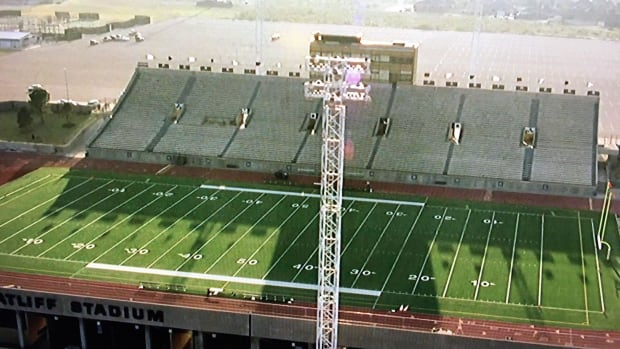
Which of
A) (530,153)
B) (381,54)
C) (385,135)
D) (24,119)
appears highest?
(381,54)

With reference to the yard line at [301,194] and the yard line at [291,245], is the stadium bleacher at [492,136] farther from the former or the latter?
the yard line at [291,245]

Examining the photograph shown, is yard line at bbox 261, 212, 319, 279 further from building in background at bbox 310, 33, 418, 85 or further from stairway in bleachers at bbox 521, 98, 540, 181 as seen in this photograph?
building in background at bbox 310, 33, 418, 85

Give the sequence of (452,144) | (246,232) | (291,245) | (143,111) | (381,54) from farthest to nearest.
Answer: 1. (381,54)
2. (143,111)
3. (452,144)
4. (246,232)
5. (291,245)

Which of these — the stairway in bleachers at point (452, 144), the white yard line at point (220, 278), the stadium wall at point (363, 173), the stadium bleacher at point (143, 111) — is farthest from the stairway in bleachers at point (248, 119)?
the white yard line at point (220, 278)

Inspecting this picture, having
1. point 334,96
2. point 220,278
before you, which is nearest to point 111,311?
point 220,278

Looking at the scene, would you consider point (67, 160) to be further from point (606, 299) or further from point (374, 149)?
point (606, 299)

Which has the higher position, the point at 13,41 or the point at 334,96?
the point at 334,96

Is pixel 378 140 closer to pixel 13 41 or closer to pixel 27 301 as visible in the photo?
→ pixel 27 301

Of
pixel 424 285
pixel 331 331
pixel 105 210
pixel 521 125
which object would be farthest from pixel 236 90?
pixel 331 331
